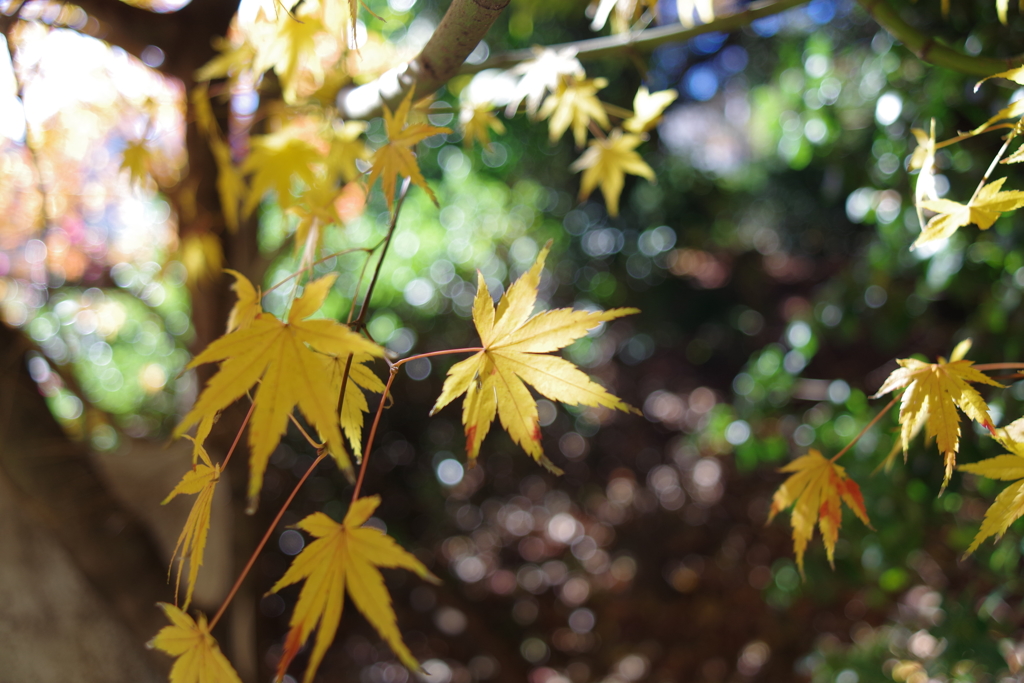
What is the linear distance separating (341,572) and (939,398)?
506 millimetres

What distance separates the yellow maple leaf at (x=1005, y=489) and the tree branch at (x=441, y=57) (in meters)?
0.53

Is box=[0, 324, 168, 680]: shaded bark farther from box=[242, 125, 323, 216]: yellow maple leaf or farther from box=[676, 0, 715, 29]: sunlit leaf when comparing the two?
box=[676, 0, 715, 29]: sunlit leaf

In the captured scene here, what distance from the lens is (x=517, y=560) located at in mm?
2240

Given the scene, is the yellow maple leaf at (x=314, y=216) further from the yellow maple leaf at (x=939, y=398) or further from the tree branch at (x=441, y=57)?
the yellow maple leaf at (x=939, y=398)

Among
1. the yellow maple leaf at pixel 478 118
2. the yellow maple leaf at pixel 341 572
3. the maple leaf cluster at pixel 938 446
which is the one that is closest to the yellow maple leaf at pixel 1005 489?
the maple leaf cluster at pixel 938 446

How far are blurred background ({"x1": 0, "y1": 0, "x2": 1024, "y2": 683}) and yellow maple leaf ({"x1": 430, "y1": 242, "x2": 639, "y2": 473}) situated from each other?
0.52m

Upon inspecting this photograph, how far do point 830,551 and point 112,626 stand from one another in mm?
1235

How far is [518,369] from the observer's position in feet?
1.64

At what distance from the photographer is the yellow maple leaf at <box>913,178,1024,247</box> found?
19.3 inches

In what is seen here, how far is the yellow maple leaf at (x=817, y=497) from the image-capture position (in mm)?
583

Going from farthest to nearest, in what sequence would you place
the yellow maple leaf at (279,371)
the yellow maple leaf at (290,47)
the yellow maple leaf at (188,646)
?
the yellow maple leaf at (290,47) → the yellow maple leaf at (188,646) → the yellow maple leaf at (279,371)

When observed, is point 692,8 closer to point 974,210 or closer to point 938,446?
point 974,210

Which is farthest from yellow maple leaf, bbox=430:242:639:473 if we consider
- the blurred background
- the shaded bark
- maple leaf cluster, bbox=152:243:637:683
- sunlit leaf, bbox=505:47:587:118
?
the shaded bark

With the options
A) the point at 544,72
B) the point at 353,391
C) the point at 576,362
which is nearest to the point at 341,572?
the point at 353,391
